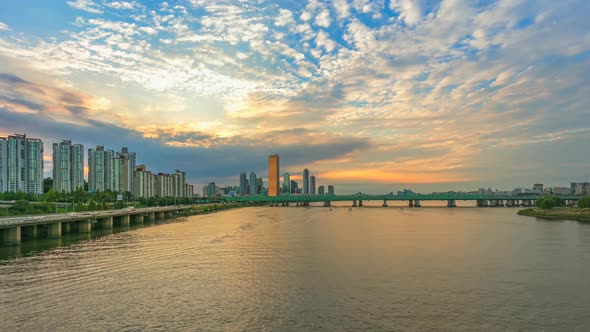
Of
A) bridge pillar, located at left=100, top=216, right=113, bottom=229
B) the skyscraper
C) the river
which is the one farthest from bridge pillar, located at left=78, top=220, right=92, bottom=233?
the skyscraper

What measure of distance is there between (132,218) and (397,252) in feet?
273

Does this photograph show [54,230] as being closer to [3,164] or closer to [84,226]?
[84,226]

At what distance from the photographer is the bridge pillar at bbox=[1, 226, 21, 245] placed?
51.2m

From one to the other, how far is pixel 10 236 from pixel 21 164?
4221 inches

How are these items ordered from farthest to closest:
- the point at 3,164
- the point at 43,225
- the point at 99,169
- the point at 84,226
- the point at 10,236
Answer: the point at 99,169
the point at 3,164
the point at 84,226
the point at 43,225
the point at 10,236

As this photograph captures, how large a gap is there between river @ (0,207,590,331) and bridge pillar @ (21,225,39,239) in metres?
11.7

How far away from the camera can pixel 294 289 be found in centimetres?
2719

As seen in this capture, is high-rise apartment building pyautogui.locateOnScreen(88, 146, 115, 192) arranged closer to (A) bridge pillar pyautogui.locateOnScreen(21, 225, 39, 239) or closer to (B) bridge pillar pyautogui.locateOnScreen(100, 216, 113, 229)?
(B) bridge pillar pyautogui.locateOnScreen(100, 216, 113, 229)

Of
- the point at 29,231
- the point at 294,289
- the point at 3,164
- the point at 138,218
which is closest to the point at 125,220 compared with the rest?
the point at 138,218

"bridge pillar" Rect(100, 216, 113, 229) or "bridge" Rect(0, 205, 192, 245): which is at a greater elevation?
"bridge" Rect(0, 205, 192, 245)

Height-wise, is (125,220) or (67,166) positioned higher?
(67,166)

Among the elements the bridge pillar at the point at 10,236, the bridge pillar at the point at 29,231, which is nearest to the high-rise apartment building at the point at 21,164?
the bridge pillar at the point at 29,231

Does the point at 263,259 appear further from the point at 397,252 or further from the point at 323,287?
the point at 397,252

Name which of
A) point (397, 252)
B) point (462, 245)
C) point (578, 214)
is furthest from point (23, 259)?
point (578, 214)
